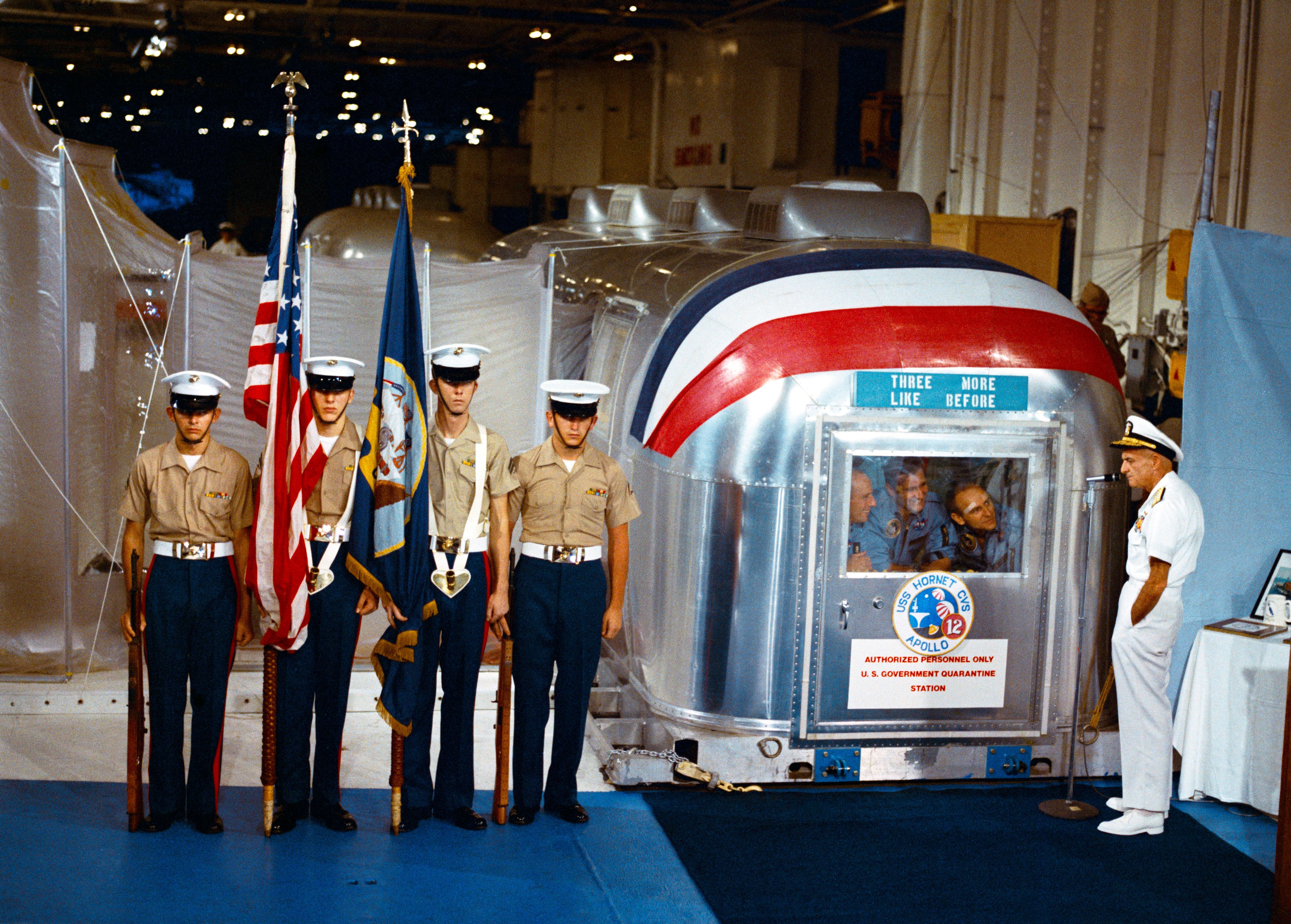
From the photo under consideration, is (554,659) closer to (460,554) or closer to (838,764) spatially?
(460,554)

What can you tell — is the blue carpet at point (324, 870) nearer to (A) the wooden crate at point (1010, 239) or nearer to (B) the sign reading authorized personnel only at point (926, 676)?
(B) the sign reading authorized personnel only at point (926, 676)

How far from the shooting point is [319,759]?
5738mm

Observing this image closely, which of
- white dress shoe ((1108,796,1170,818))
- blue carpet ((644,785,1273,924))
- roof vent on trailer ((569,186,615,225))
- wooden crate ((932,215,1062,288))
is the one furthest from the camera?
roof vent on trailer ((569,186,615,225))

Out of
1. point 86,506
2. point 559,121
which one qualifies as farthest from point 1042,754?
point 559,121

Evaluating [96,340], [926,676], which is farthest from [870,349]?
[96,340]

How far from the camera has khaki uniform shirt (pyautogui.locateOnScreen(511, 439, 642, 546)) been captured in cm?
579

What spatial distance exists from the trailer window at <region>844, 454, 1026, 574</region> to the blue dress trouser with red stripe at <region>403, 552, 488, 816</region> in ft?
5.90

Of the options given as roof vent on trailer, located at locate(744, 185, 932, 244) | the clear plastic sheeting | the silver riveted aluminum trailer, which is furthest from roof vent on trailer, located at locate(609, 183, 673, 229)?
the silver riveted aluminum trailer

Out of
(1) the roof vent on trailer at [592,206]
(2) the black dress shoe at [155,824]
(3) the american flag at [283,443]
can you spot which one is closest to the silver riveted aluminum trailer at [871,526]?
(3) the american flag at [283,443]

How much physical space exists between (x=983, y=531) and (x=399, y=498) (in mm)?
2819

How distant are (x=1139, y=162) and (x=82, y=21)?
17.5 m

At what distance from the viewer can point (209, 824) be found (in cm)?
558

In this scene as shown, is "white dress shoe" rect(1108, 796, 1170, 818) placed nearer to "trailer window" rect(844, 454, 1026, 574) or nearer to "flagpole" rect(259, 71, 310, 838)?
"trailer window" rect(844, 454, 1026, 574)

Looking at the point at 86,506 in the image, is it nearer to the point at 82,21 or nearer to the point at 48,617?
the point at 48,617
